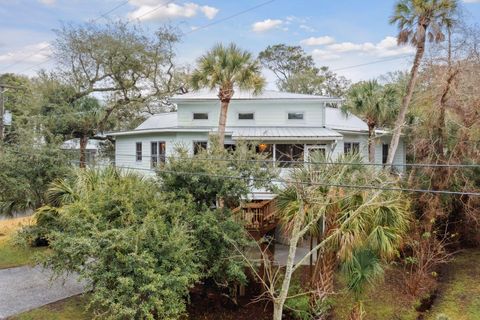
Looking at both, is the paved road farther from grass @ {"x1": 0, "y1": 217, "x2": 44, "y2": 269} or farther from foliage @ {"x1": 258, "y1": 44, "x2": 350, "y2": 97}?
foliage @ {"x1": 258, "y1": 44, "x2": 350, "y2": 97}

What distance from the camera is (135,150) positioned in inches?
856

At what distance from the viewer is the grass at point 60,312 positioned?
388 inches

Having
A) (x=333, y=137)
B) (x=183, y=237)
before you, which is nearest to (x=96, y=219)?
(x=183, y=237)

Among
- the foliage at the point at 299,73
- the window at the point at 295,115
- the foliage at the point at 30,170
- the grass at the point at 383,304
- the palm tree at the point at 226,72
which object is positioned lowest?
the grass at the point at 383,304

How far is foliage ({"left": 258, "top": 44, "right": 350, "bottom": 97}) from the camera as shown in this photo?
124 ft

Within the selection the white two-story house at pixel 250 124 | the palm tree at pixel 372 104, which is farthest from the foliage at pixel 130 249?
the palm tree at pixel 372 104

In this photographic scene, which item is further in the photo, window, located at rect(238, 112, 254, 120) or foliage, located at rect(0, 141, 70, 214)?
window, located at rect(238, 112, 254, 120)

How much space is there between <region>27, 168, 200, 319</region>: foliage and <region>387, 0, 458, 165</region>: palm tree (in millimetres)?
9484

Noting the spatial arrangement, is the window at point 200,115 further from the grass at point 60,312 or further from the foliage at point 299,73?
the foliage at point 299,73

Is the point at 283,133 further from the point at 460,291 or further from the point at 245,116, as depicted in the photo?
the point at 460,291

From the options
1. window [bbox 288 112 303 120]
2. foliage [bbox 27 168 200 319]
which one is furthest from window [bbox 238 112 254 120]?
foliage [bbox 27 168 200 319]

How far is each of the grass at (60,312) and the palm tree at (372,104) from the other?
1504 cm

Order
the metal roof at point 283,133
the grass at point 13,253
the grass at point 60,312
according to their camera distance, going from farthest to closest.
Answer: the metal roof at point 283,133 → the grass at point 13,253 → the grass at point 60,312

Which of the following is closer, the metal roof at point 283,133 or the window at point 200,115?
the metal roof at point 283,133
